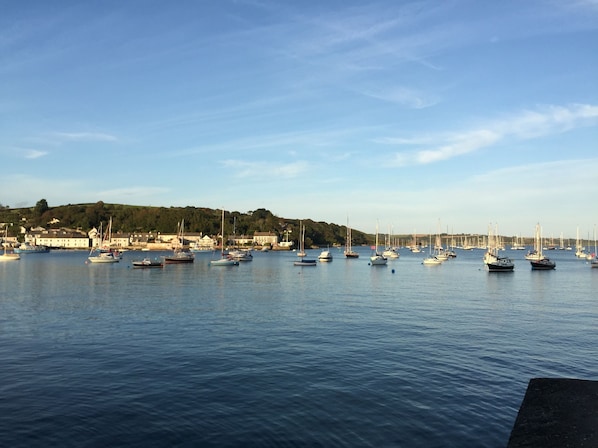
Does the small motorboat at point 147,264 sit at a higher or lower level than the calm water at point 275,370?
lower

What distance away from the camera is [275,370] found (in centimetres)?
2414

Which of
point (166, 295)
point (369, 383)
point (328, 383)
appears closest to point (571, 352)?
point (369, 383)

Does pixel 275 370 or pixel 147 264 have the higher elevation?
pixel 275 370

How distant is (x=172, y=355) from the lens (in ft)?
89.2

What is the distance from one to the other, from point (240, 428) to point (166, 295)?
4557 centimetres

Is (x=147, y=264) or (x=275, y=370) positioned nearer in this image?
(x=275, y=370)

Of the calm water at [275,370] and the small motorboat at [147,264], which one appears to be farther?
the small motorboat at [147,264]

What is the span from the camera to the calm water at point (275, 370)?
16.5m

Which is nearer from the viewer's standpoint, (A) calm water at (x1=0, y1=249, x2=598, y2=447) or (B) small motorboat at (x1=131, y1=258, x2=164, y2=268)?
(A) calm water at (x1=0, y1=249, x2=598, y2=447)

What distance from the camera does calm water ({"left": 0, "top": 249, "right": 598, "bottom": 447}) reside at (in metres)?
16.5

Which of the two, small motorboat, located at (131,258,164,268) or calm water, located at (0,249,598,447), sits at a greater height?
calm water, located at (0,249,598,447)

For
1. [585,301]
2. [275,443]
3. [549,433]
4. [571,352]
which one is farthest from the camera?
[585,301]

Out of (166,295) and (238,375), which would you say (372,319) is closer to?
(238,375)

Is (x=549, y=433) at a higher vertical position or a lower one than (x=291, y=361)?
higher
